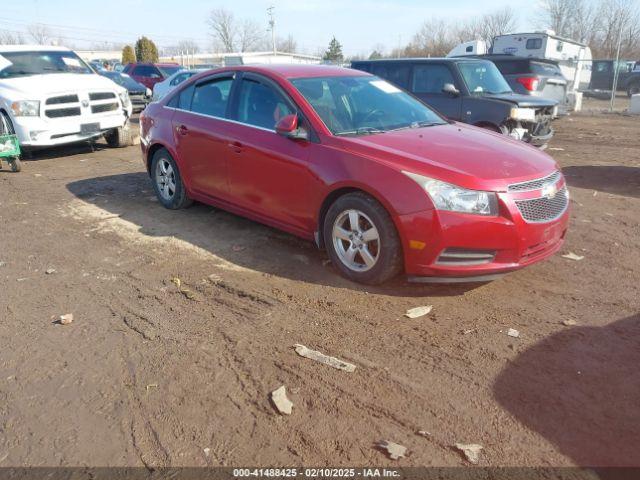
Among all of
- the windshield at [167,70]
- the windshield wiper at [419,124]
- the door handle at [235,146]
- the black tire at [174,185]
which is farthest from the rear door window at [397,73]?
the windshield at [167,70]

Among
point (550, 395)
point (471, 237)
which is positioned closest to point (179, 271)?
point (471, 237)

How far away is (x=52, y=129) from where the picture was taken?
30.3 ft

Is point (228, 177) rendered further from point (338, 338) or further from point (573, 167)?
point (573, 167)

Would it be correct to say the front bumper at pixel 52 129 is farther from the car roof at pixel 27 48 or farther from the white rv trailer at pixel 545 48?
the white rv trailer at pixel 545 48

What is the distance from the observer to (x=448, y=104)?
358 inches

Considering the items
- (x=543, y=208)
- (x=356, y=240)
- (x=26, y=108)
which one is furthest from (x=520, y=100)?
(x=26, y=108)

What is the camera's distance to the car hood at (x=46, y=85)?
9062mm

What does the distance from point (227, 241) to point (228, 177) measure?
0.64m

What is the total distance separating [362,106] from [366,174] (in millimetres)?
1175

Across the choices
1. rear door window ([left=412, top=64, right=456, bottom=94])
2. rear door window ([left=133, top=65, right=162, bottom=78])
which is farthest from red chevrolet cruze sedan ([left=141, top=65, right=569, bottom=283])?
rear door window ([left=133, top=65, right=162, bottom=78])

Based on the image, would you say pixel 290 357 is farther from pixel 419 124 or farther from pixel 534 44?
pixel 534 44

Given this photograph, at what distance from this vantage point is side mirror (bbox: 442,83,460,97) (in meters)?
8.76

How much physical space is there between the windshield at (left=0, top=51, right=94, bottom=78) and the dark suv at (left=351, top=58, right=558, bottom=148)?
6246 mm

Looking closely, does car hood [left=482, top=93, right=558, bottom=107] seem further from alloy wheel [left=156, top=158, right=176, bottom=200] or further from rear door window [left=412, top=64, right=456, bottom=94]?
alloy wheel [left=156, top=158, right=176, bottom=200]
